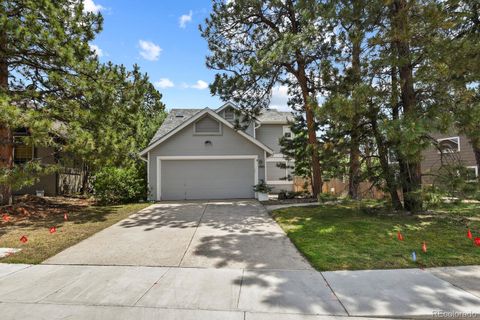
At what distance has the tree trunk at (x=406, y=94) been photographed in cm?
→ 773

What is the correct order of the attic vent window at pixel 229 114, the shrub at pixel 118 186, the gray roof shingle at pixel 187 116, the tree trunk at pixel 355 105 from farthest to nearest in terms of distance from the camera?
the gray roof shingle at pixel 187 116 → the attic vent window at pixel 229 114 → the shrub at pixel 118 186 → the tree trunk at pixel 355 105

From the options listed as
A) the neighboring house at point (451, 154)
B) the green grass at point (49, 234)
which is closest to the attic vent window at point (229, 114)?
the green grass at point (49, 234)

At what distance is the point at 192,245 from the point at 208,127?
967 centimetres

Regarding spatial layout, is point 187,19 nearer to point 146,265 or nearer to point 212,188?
point 212,188

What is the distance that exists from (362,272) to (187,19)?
39.4 ft

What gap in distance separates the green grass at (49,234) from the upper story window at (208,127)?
5.64 m

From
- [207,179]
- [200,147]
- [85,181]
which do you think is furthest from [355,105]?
[85,181]

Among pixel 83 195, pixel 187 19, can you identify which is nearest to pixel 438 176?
pixel 187 19

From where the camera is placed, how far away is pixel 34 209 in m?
11.5

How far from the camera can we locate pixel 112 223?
9297 mm

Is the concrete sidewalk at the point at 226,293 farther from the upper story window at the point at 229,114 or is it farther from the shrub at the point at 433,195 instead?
the upper story window at the point at 229,114

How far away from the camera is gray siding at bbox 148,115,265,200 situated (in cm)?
1529

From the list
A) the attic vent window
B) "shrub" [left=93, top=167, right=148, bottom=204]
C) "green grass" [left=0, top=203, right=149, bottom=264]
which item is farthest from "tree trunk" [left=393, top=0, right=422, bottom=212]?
the attic vent window

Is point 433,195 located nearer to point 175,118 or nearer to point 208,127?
point 208,127
